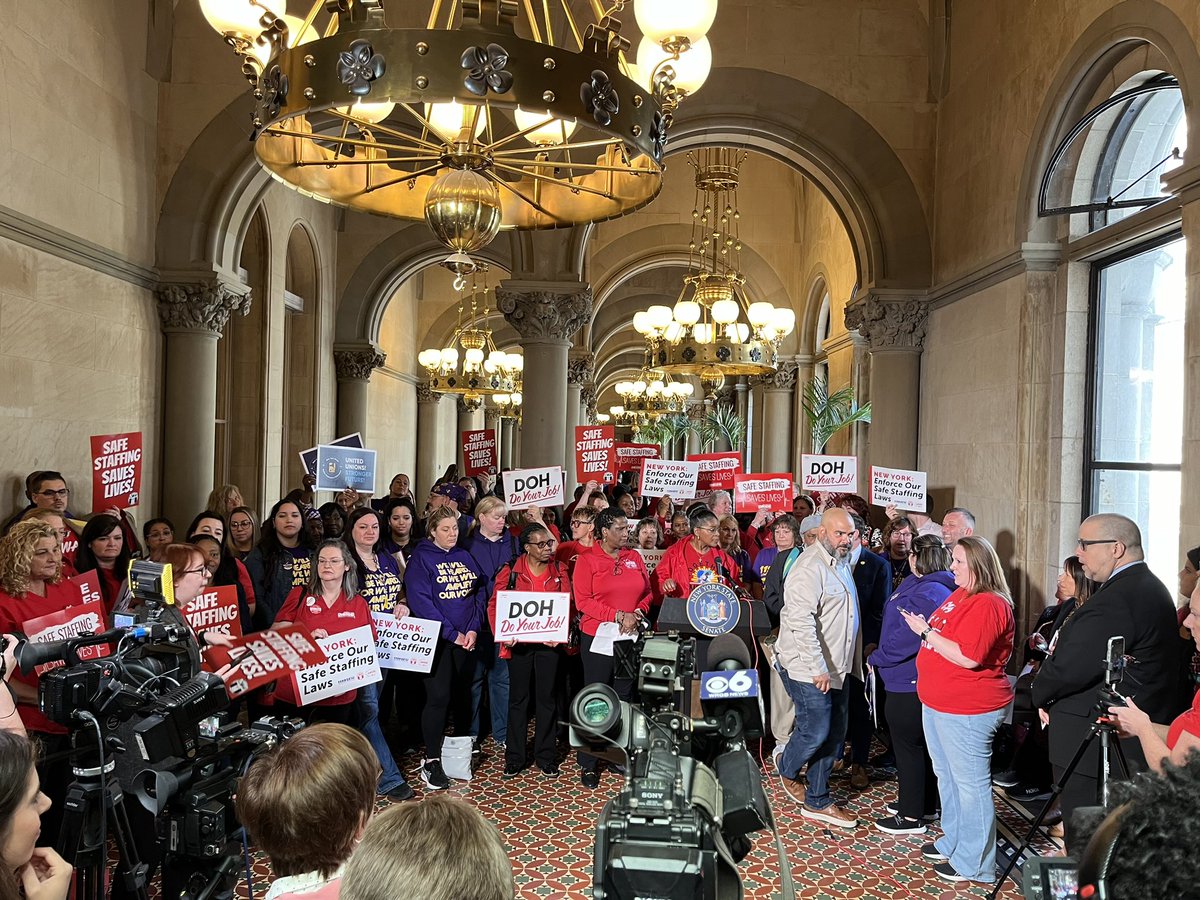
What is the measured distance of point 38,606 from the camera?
14.5 ft

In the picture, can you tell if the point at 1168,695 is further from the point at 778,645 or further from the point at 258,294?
the point at 258,294

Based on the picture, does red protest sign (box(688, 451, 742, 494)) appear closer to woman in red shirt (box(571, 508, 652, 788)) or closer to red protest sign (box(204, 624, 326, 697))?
woman in red shirt (box(571, 508, 652, 788))

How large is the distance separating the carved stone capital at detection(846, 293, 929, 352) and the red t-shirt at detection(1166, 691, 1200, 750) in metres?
7.01

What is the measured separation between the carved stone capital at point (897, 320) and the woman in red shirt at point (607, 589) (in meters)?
4.87

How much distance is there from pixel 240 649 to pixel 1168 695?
4.40 metres

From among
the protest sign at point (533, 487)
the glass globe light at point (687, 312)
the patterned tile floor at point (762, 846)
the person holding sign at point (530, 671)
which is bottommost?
the patterned tile floor at point (762, 846)

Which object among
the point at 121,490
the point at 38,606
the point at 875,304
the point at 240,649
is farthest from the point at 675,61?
the point at 875,304

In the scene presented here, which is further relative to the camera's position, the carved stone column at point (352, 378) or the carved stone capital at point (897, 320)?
the carved stone column at point (352, 378)

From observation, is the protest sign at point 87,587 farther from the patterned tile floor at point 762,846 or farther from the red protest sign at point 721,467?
the red protest sign at point 721,467

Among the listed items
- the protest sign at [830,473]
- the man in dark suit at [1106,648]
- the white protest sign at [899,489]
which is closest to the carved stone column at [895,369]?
the protest sign at [830,473]

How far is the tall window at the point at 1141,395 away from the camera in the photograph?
6105mm

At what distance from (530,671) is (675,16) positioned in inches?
170

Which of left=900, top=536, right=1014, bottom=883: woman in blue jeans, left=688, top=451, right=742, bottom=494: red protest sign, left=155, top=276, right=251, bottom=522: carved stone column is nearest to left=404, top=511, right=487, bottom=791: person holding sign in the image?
left=900, top=536, right=1014, bottom=883: woman in blue jeans

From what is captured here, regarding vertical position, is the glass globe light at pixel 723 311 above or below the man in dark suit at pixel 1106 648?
above
